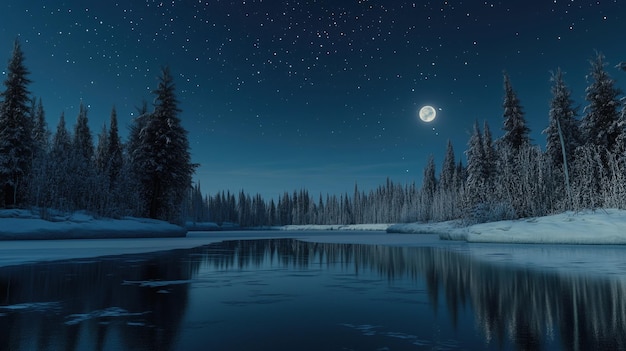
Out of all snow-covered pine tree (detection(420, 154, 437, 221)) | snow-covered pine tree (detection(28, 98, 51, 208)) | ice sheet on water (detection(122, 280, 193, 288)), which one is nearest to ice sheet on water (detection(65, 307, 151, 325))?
ice sheet on water (detection(122, 280, 193, 288))

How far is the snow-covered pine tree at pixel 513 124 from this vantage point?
134 ft

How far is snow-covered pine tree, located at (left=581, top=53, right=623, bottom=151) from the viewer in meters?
36.4

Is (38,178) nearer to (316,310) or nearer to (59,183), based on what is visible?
(59,183)

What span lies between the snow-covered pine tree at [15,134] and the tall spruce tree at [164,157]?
8330mm

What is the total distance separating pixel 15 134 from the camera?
30.8m

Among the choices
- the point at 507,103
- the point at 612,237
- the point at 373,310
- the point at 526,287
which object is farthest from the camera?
the point at 507,103

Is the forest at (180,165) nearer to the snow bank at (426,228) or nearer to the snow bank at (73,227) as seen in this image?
the snow bank at (73,227)

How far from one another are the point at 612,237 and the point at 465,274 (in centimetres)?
1289

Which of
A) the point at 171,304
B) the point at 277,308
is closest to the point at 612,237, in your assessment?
the point at 277,308

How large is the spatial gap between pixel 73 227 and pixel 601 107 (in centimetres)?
4637

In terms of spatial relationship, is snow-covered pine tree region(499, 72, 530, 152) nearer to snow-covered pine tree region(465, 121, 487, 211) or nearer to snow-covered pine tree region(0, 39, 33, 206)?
snow-covered pine tree region(465, 121, 487, 211)

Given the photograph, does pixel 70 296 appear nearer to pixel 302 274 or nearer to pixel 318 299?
pixel 318 299

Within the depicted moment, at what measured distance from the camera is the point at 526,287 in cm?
674

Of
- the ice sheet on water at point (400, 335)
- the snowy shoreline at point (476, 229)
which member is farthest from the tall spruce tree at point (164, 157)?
the ice sheet on water at point (400, 335)
